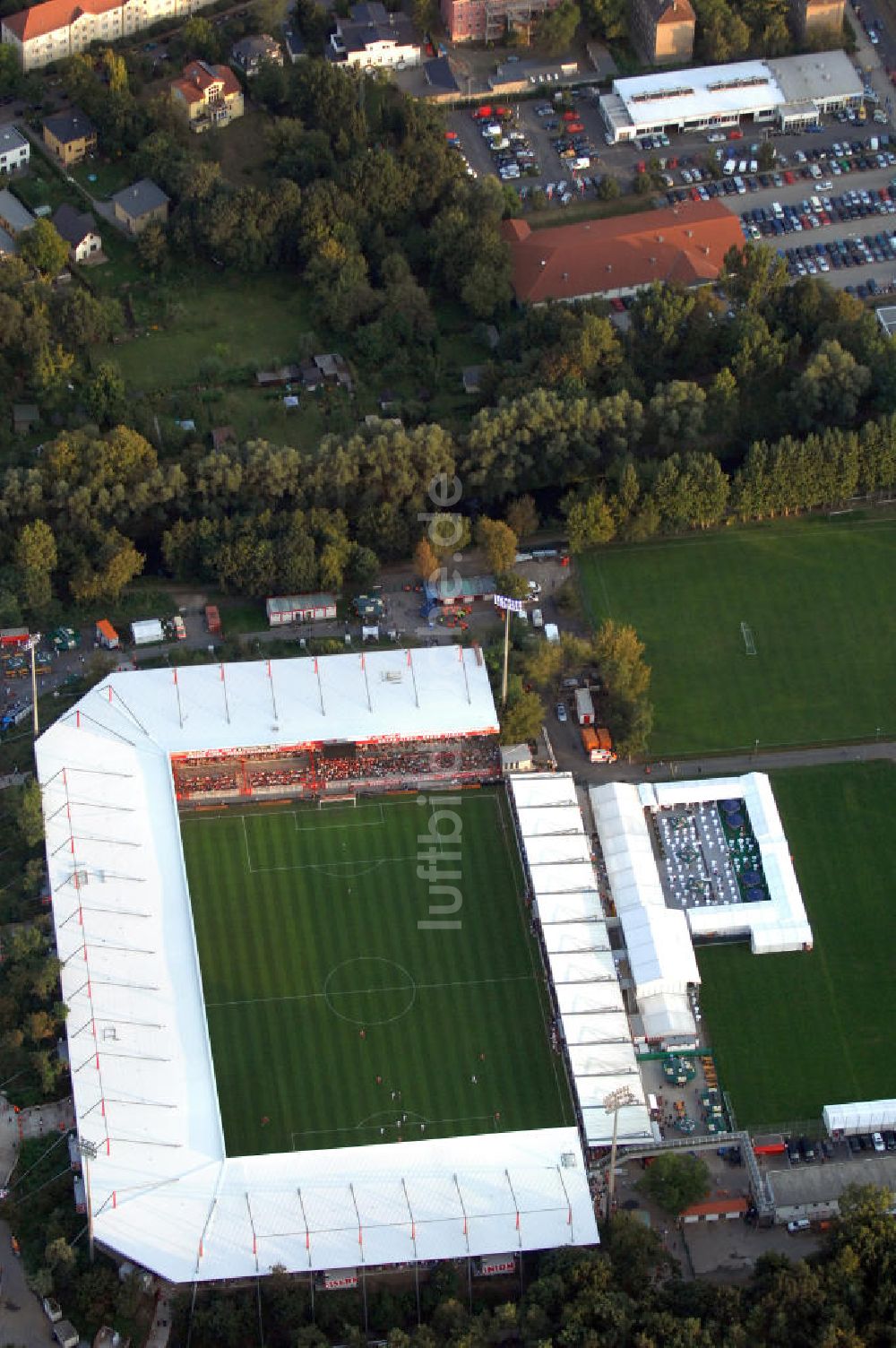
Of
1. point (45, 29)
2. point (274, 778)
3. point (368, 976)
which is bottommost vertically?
point (368, 976)

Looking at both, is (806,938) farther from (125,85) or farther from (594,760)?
(125,85)

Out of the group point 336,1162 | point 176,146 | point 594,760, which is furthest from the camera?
point 176,146

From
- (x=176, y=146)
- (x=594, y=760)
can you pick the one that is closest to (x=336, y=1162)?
(x=594, y=760)

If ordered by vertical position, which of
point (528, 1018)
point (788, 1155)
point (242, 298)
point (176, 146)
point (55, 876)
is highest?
point (176, 146)

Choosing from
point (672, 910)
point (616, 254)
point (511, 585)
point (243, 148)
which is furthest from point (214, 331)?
point (672, 910)

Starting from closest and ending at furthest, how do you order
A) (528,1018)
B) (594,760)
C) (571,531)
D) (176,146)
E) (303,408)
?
(528,1018) < (594,760) < (571,531) < (303,408) < (176,146)

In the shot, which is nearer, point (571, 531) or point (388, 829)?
point (388, 829)

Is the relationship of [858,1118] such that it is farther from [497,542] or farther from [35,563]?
[35,563]
